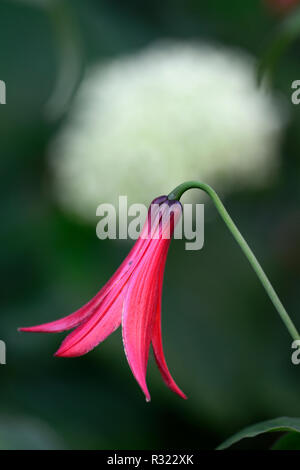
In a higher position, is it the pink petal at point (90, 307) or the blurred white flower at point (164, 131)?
the blurred white flower at point (164, 131)

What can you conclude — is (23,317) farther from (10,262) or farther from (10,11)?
(10,11)

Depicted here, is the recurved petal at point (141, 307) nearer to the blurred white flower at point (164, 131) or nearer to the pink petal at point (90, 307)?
the pink petal at point (90, 307)

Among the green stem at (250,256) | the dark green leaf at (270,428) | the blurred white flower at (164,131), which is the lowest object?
the dark green leaf at (270,428)

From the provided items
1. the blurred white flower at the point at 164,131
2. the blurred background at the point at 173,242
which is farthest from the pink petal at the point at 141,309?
the blurred white flower at the point at 164,131

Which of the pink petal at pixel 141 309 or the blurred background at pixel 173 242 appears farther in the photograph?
the blurred background at pixel 173 242

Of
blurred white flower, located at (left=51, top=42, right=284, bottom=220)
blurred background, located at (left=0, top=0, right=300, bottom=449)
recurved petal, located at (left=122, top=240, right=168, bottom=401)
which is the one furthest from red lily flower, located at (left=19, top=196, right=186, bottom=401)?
blurred white flower, located at (left=51, top=42, right=284, bottom=220)

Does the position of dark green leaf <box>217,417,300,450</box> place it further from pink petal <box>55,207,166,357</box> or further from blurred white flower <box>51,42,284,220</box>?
blurred white flower <box>51,42,284,220</box>

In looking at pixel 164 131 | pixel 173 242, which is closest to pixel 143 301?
pixel 164 131
